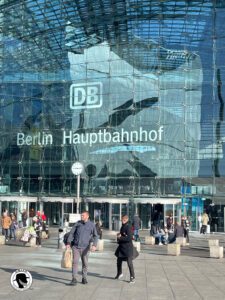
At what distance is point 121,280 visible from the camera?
11.6 metres

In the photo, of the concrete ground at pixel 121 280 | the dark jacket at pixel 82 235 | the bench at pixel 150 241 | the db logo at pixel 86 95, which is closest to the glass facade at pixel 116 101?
the db logo at pixel 86 95

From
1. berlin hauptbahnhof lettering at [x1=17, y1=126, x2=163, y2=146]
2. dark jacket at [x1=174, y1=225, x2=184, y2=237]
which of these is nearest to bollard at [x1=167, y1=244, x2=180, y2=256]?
dark jacket at [x1=174, y1=225, x2=184, y2=237]

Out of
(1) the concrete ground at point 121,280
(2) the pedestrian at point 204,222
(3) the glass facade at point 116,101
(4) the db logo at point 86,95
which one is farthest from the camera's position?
(4) the db logo at point 86,95

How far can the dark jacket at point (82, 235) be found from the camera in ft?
36.3

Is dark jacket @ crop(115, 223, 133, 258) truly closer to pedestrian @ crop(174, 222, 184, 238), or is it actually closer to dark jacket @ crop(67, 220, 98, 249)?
dark jacket @ crop(67, 220, 98, 249)

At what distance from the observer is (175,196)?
113ft

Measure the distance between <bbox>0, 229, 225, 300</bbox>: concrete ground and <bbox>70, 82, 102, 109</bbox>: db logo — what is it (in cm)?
1944

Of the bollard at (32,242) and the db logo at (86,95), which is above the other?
the db logo at (86,95)

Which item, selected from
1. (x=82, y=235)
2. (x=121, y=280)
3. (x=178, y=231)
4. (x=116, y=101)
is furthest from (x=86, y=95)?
(x=82, y=235)

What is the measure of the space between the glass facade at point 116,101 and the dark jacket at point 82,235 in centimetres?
2300

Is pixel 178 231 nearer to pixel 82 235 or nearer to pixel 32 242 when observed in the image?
pixel 32 242

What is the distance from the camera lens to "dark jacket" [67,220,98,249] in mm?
11078

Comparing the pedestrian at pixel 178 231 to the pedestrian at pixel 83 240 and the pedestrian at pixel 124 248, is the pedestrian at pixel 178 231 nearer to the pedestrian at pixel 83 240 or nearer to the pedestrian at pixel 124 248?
the pedestrian at pixel 124 248

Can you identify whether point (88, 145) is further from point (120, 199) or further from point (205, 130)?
point (205, 130)
